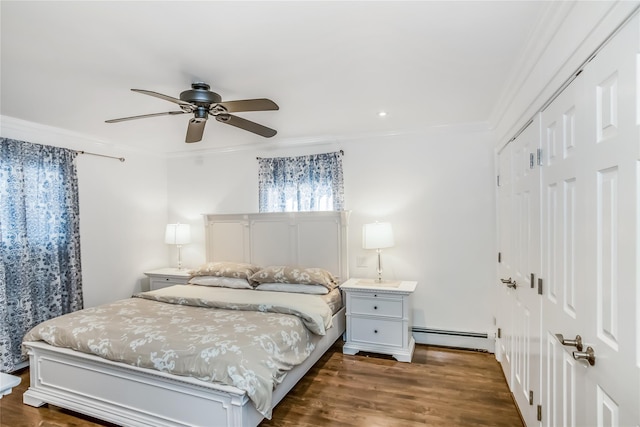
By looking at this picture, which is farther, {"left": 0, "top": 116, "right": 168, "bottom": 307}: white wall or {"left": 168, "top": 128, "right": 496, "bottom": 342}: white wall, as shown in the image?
{"left": 0, "top": 116, "right": 168, "bottom": 307}: white wall

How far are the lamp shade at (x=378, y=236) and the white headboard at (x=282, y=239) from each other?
438 mm

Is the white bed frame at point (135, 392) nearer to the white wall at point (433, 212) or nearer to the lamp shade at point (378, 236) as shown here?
the lamp shade at point (378, 236)

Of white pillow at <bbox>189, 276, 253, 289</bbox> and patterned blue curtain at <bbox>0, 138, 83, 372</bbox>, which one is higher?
patterned blue curtain at <bbox>0, 138, 83, 372</bbox>

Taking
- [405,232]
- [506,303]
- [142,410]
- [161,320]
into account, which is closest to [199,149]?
[161,320]

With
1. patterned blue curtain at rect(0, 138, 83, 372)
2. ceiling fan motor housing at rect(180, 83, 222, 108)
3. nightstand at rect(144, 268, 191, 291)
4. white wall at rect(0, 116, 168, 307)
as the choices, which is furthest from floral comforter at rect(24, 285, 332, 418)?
ceiling fan motor housing at rect(180, 83, 222, 108)

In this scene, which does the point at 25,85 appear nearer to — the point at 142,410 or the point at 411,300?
the point at 142,410

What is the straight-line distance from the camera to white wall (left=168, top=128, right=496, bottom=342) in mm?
3455

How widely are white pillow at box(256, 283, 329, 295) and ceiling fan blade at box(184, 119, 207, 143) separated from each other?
1749mm

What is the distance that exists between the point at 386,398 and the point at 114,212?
3729 millimetres

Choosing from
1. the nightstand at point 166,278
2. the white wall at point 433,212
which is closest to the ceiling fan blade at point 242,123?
the white wall at point 433,212

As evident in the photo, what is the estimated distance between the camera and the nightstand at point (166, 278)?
4.20m

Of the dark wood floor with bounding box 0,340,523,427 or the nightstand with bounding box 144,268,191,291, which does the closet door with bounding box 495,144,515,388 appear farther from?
the nightstand with bounding box 144,268,191,291

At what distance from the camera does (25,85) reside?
2354 mm

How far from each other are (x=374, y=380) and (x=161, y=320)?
1858 millimetres
